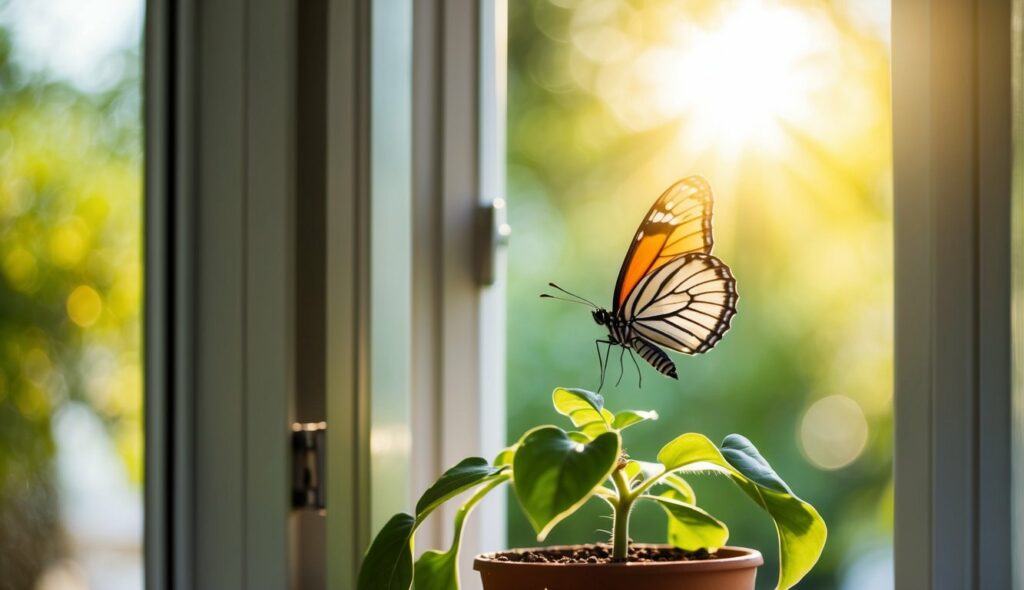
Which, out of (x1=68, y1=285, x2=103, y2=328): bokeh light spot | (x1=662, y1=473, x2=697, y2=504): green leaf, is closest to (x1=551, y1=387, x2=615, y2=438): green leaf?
(x1=662, y1=473, x2=697, y2=504): green leaf

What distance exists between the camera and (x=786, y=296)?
3.94 ft

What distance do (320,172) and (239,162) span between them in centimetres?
9

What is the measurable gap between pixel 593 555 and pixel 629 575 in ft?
0.46

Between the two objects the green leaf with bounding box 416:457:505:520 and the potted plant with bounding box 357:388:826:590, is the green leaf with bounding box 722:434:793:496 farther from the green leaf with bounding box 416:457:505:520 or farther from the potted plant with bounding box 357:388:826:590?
the green leaf with bounding box 416:457:505:520

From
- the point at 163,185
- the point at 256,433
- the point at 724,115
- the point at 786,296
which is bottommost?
the point at 256,433

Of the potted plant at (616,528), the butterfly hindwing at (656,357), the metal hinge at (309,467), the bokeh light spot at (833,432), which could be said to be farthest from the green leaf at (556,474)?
the bokeh light spot at (833,432)

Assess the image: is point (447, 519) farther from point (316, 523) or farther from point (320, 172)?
point (320, 172)

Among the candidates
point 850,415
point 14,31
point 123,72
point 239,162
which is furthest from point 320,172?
point 850,415

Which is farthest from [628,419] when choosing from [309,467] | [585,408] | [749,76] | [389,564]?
[749,76]

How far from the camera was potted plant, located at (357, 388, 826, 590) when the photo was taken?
0.77m

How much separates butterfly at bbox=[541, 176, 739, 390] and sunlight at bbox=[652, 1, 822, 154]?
25 cm

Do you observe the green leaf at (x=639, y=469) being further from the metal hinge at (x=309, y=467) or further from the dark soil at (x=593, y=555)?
the metal hinge at (x=309, y=467)

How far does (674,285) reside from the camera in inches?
38.3

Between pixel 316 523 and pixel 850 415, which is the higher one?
pixel 850 415
